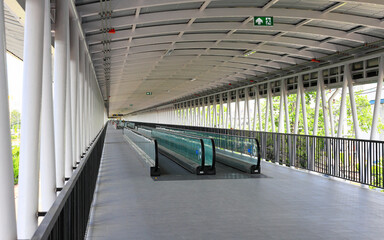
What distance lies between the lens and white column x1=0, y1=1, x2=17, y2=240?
9.30ft

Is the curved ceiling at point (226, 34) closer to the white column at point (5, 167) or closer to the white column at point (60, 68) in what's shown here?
the white column at point (60, 68)

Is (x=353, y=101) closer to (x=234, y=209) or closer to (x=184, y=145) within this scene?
(x=184, y=145)

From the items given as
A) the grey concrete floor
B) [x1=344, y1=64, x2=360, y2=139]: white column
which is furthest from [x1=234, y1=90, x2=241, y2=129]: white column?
the grey concrete floor

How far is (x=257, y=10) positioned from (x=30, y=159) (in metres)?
9.72

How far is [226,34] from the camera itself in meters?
15.6

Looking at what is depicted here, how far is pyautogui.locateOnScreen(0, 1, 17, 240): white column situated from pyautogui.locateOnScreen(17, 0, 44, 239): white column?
6.01ft

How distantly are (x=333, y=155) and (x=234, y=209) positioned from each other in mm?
5490

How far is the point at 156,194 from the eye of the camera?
319 inches

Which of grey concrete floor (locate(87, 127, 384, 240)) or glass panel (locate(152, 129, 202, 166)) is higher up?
glass panel (locate(152, 129, 202, 166))

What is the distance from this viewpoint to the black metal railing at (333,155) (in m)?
9.26

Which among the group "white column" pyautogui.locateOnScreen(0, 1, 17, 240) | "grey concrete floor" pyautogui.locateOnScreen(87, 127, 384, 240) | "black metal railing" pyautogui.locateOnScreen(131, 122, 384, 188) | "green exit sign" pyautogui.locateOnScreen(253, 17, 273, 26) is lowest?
"grey concrete floor" pyautogui.locateOnScreen(87, 127, 384, 240)

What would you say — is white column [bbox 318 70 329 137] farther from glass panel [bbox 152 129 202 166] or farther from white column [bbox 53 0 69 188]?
white column [bbox 53 0 69 188]

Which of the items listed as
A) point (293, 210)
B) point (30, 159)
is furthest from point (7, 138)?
point (293, 210)

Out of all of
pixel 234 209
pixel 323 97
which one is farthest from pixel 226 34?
pixel 234 209
